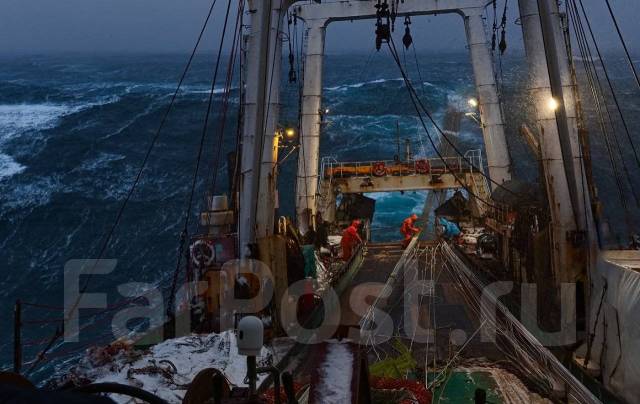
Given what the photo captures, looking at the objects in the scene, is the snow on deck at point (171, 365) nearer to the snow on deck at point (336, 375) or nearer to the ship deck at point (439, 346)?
the ship deck at point (439, 346)

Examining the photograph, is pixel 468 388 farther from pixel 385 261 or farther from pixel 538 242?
pixel 385 261

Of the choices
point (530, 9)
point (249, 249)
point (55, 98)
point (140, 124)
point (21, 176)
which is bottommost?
point (249, 249)

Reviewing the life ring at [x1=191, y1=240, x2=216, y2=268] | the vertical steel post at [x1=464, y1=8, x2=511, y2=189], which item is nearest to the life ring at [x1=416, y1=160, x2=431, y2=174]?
the vertical steel post at [x1=464, y1=8, x2=511, y2=189]

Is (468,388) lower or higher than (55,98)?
lower

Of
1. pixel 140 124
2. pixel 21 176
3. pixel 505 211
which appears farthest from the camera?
pixel 140 124

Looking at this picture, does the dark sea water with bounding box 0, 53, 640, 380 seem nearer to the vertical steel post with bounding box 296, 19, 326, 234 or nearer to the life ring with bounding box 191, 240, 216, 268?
the vertical steel post with bounding box 296, 19, 326, 234

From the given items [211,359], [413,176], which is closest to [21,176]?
[413,176]

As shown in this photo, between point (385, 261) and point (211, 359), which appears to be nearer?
point (211, 359)
